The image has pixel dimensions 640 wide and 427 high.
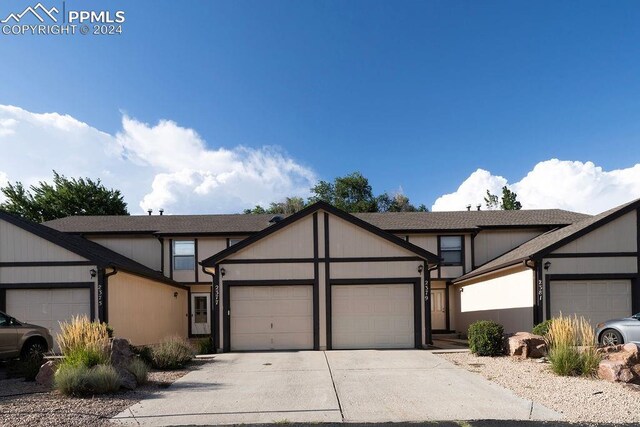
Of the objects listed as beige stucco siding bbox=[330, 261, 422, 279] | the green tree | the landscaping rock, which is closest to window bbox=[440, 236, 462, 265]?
beige stucco siding bbox=[330, 261, 422, 279]

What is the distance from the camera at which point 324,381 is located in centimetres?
997

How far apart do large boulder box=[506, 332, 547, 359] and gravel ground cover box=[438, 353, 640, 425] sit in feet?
2.15

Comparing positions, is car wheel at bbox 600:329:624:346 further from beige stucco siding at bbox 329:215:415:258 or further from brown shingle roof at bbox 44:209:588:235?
brown shingle roof at bbox 44:209:588:235

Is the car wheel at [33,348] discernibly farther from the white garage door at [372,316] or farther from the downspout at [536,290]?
the downspout at [536,290]

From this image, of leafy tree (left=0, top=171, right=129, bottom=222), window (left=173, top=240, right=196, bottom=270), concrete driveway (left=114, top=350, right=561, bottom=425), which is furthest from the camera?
Result: leafy tree (left=0, top=171, right=129, bottom=222)

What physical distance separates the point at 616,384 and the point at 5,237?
58.5 feet

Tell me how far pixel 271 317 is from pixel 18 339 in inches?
287

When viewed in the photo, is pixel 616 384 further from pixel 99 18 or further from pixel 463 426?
pixel 99 18

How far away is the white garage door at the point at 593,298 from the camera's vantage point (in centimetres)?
1623

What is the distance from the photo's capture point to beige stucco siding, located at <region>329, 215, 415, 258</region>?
16516 mm

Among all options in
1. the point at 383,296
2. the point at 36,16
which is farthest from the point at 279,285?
the point at 36,16

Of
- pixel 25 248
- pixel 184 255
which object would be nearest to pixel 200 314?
pixel 184 255

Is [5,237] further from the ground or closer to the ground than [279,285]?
further from the ground

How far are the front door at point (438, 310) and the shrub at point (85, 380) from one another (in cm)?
1709
